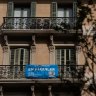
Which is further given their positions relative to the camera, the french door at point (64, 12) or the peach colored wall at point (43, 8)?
the french door at point (64, 12)

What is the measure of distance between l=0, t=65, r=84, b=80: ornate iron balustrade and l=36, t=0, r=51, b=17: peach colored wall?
379 cm

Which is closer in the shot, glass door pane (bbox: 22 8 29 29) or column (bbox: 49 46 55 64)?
column (bbox: 49 46 55 64)

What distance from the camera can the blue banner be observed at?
2516 centimetres

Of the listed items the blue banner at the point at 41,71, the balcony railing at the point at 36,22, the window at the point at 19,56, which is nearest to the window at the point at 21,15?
the balcony railing at the point at 36,22

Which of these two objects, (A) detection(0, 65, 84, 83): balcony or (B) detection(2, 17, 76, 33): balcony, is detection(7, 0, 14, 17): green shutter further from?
(A) detection(0, 65, 84, 83): balcony

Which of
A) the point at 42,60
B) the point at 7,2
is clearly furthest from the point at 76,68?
the point at 7,2

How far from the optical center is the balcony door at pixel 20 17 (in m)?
26.7

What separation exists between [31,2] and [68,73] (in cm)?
541

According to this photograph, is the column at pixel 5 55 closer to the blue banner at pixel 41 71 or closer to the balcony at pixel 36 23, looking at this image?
the balcony at pixel 36 23

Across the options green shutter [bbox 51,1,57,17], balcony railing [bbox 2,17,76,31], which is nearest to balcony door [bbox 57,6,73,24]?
green shutter [bbox 51,1,57,17]

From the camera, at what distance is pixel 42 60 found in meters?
26.0

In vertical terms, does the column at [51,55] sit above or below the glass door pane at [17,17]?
below

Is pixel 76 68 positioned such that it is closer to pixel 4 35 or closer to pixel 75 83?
pixel 75 83

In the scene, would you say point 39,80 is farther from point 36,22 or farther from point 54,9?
point 54,9
